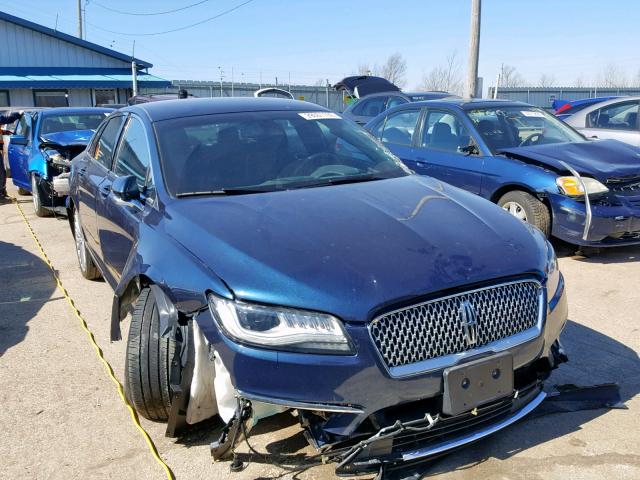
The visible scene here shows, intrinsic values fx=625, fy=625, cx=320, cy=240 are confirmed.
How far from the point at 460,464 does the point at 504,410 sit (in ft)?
1.10

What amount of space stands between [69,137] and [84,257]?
4.13 metres

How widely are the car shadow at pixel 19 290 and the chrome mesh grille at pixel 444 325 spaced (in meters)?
3.09

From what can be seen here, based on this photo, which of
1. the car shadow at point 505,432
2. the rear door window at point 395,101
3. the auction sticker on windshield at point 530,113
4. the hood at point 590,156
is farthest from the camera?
the rear door window at point 395,101

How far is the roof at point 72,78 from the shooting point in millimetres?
27523

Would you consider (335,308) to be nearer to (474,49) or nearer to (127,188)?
(127,188)

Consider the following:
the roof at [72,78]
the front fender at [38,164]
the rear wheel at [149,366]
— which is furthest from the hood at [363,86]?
the roof at [72,78]

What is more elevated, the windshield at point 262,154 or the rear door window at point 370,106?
the rear door window at point 370,106

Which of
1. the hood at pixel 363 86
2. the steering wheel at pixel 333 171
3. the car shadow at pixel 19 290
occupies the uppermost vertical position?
the hood at pixel 363 86

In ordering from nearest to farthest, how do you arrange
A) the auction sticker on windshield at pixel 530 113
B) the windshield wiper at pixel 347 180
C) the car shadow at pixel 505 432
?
the car shadow at pixel 505 432 → the windshield wiper at pixel 347 180 → the auction sticker on windshield at pixel 530 113

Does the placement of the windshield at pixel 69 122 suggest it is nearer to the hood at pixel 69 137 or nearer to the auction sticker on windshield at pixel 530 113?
the hood at pixel 69 137

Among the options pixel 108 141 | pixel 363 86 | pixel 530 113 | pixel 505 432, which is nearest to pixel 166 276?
pixel 505 432

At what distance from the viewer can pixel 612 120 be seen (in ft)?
31.0

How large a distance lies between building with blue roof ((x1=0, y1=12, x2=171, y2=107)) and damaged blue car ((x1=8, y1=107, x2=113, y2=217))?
63.3 ft

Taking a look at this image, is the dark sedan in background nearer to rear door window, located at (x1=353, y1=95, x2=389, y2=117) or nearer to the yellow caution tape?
rear door window, located at (x1=353, y1=95, x2=389, y2=117)
